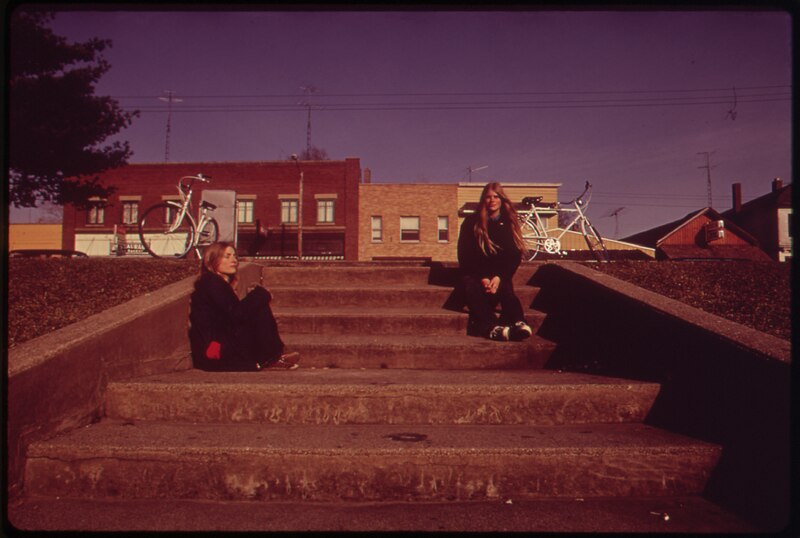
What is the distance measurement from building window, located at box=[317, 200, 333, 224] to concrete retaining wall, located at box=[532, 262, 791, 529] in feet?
92.9

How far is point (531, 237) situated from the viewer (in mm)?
10141

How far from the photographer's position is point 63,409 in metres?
2.46

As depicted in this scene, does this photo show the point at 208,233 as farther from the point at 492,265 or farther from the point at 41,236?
the point at 41,236

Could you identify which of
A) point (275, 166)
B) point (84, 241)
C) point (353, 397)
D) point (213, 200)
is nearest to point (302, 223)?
point (275, 166)

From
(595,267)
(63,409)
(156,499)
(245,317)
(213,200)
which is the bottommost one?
(156,499)

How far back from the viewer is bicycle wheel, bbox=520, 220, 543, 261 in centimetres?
1009

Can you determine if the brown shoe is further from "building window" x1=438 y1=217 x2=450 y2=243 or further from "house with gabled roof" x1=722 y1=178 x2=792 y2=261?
"house with gabled roof" x1=722 y1=178 x2=792 y2=261

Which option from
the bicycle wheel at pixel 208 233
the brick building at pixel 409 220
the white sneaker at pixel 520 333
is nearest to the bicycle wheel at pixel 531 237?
the bicycle wheel at pixel 208 233

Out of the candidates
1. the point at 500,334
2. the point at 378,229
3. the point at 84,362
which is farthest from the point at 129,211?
the point at 500,334

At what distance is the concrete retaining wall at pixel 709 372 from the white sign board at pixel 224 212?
22.5 ft

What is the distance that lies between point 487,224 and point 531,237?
5.71 metres

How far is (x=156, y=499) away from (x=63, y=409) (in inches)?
29.5

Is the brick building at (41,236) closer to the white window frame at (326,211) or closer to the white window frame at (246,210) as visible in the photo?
the white window frame at (246,210)

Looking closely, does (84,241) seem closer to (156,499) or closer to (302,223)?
(302,223)
